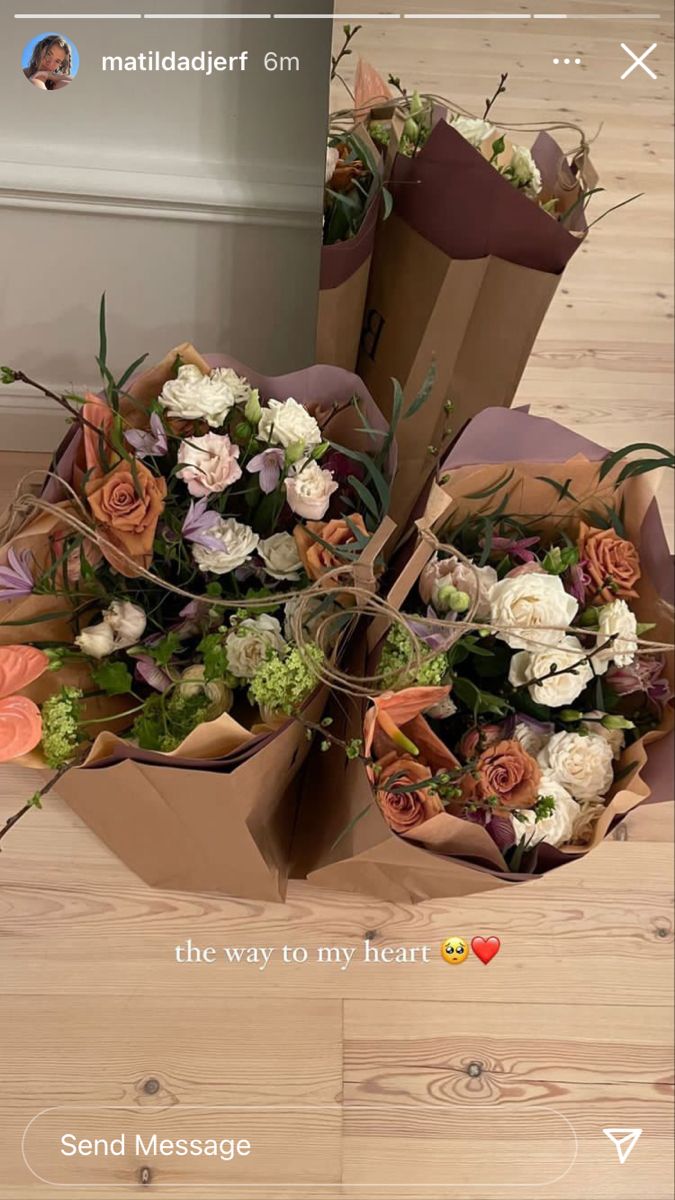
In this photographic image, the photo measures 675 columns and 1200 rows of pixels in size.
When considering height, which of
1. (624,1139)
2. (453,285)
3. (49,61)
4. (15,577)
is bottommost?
(624,1139)

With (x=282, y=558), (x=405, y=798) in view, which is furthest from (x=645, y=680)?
(x=282, y=558)

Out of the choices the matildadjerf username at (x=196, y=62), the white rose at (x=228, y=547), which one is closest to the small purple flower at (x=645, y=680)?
the white rose at (x=228, y=547)

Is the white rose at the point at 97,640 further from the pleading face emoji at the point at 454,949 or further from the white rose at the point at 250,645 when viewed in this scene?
the pleading face emoji at the point at 454,949

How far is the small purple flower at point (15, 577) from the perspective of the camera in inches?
29.4

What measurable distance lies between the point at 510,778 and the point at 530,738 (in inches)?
3.8

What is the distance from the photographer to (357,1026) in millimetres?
999

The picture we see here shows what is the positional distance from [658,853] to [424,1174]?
1.57ft

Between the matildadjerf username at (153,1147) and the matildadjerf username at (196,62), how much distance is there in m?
1.19

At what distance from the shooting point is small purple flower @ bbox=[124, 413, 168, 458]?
763 mm

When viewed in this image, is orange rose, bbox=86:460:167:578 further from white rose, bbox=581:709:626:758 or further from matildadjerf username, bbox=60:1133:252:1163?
matildadjerf username, bbox=60:1133:252:1163

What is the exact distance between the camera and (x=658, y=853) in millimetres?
1122

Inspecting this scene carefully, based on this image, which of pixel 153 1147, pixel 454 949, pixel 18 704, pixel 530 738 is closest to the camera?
pixel 18 704

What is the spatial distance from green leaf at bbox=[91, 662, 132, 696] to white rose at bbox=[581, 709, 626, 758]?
0.44 meters

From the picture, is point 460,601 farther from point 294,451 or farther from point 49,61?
point 49,61
